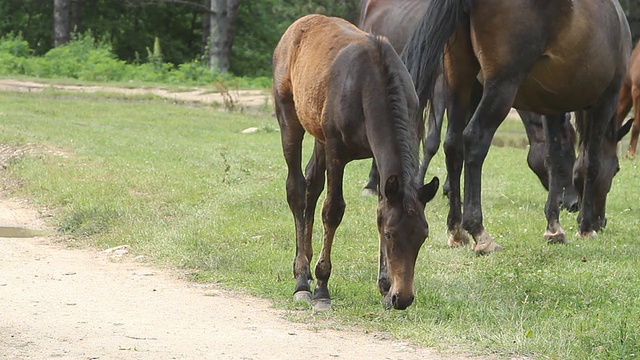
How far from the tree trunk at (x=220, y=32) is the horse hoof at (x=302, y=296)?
25.7 meters

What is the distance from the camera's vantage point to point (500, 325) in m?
6.17

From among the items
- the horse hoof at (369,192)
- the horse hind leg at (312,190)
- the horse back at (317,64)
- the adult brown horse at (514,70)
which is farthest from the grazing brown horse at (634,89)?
the horse hind leg at (312,190)

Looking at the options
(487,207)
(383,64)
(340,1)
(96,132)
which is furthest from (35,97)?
(383,64)

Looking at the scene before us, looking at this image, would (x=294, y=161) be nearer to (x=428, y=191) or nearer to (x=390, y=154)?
(x=390, y=154)

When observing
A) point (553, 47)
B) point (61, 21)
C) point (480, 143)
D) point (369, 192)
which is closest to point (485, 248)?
point (480, 143)

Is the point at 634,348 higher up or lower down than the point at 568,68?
lower down

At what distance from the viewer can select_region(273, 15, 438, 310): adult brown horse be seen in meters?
6.02

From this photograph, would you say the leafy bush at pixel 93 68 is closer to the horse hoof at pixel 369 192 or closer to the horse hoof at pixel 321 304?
the horse hoof at pixel 369 192

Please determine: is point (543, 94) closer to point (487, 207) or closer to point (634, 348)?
point (487, 207)

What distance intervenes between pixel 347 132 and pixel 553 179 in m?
3.25

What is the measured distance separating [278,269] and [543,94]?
8.54 feet

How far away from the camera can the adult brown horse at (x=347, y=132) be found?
6023 mm

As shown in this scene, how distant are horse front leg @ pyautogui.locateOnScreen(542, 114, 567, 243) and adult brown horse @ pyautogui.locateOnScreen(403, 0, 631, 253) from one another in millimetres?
12

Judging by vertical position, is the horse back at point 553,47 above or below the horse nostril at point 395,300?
above
